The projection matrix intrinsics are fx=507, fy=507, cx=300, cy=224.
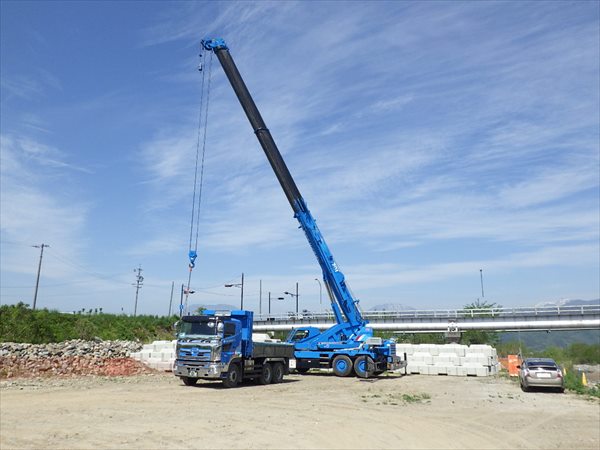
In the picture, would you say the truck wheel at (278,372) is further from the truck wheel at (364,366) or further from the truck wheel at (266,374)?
the truck wheel at (364,366)

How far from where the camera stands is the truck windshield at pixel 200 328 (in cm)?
2130

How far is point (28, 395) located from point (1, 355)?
1085cm

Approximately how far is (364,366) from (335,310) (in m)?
3.78

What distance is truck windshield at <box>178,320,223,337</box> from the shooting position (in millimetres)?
21297

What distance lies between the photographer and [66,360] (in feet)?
91.5

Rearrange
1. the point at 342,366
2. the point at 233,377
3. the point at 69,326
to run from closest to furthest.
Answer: the point at 233,377 → the point at 342,366 → the point at 69,326

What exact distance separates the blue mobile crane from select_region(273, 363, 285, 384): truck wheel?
180 inches

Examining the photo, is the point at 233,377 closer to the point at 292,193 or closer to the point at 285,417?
the point at 285,417

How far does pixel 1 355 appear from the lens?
27.3 metres

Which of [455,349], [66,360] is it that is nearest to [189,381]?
[66,360]

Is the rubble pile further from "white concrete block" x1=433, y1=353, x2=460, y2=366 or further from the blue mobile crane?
"white concrete block" x1=433, y1=353, x2=460, y2=366

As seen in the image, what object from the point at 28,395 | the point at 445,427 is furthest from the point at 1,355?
the point at 445,427

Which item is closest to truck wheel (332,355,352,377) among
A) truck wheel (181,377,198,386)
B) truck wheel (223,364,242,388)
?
truck wheel (223,364,242,388)

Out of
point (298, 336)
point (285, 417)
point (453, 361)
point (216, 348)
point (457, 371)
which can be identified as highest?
point (298, 336)
